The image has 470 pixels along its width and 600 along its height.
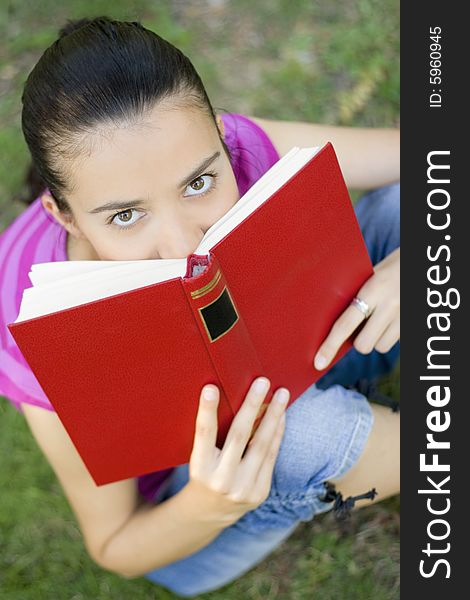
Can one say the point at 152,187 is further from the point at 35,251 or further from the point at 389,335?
the point at 389,335

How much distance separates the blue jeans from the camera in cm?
173

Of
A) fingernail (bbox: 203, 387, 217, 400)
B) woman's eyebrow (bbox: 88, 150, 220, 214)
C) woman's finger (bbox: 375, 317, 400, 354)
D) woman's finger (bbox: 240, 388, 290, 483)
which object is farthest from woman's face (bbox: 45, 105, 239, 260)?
woman's finger (bbox: 375, 317, 400, 354)

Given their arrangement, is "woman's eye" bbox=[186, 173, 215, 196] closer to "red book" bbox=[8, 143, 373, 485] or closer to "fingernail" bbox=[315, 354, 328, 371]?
"red book" bbox=[8, 143, 373, 485]

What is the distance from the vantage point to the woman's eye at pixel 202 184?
1.41 metres

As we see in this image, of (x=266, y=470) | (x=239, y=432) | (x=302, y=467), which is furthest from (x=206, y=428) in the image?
(x=302, y=467)

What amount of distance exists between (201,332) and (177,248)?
0.62 ft

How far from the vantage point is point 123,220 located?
1.38 metres

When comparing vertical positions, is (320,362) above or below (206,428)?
below

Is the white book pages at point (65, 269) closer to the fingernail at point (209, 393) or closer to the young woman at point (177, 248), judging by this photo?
the young woman at point (177, 248)

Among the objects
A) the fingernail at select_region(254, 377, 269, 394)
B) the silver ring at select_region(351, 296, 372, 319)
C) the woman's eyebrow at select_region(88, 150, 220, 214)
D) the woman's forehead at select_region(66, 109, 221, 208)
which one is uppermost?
the woman's forehead at select_region(66, 109, 221, 208)

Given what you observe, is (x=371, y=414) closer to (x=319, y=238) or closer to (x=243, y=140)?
(x=319, y=238)

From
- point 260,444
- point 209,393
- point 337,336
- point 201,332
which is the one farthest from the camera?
point 337,336

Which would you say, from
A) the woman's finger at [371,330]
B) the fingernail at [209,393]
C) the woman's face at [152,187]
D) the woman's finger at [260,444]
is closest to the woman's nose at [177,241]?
the woman's face at [152,187]

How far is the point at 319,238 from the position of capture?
4.83 ft
